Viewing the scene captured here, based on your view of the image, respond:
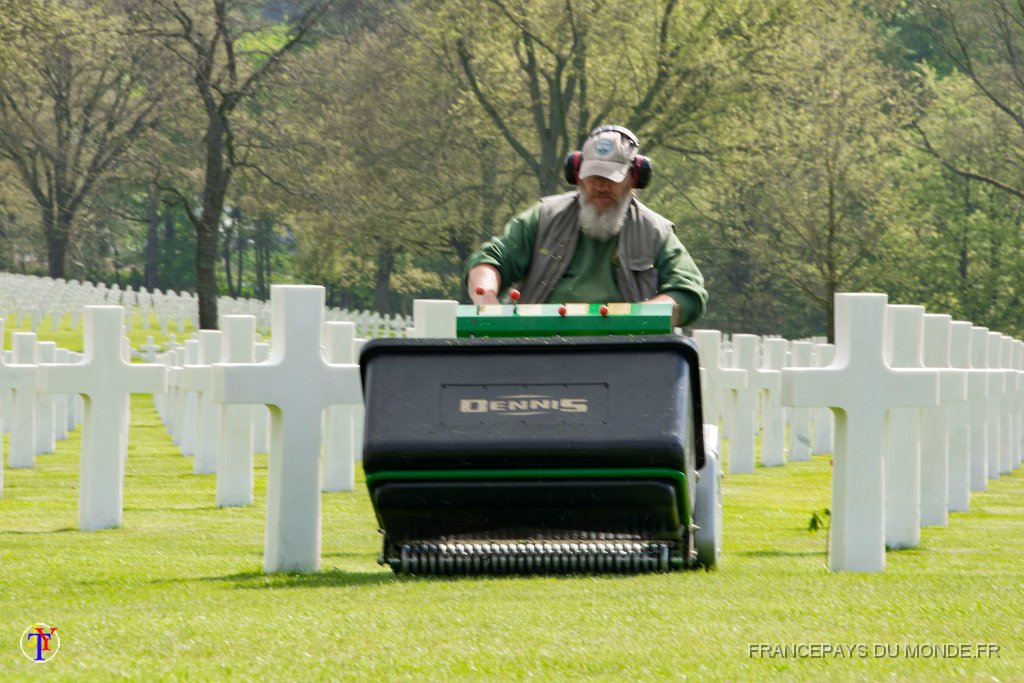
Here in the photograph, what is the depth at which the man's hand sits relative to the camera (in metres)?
8.27

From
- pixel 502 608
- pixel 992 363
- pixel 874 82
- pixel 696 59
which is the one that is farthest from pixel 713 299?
pixel 502 608

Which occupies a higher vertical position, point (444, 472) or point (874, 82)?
point (874, 82)

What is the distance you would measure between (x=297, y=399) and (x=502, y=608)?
2.16 meters

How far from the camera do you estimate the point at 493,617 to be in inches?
240

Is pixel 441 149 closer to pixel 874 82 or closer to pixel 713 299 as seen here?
pixel 874 82

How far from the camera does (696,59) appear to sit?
3978 centimetres

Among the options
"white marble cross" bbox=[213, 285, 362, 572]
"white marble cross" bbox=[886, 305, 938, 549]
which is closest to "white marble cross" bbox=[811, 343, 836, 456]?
"white marble cross" bbox=[886, 305, 938, 549]

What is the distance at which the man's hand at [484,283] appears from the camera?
827 centimetres

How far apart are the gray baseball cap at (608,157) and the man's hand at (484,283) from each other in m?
0.61

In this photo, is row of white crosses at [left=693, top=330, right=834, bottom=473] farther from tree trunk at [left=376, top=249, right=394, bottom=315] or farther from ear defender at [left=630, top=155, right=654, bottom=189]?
tree trunk at [left=376, top=249, right=394, bottom=315]

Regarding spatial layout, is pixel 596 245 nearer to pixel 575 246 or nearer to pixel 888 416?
pixel 575 246

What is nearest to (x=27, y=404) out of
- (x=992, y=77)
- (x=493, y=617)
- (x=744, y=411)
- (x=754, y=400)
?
(x=744, y=411)

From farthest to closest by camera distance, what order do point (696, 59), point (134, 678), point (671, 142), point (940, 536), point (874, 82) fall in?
point (874, 82) → point (671, 142) → point (696, 59) → point (940, 536) → point (134, 678)

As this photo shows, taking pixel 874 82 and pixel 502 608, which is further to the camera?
pixel 874 82
